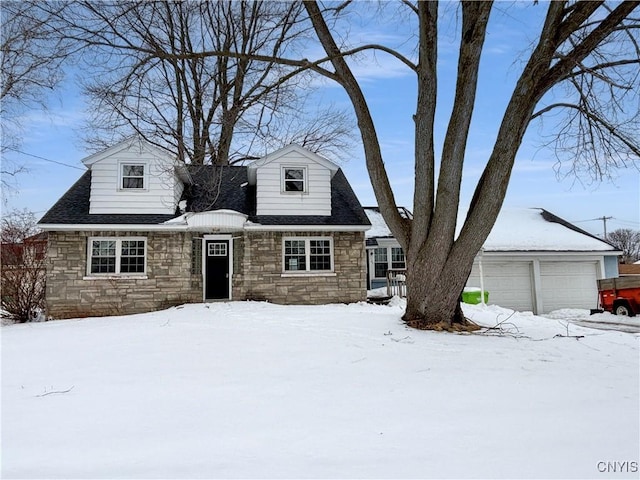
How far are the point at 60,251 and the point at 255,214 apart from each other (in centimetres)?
575

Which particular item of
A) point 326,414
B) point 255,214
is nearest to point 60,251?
point 255,214

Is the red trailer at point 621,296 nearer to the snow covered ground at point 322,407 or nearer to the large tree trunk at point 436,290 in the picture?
the snow covered ground at point 322,407

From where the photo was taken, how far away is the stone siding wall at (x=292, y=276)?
1309 centimetres

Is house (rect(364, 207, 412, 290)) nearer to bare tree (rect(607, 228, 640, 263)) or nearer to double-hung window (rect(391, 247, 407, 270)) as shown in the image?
double-hung window (rect(391, 247, 407, 270))

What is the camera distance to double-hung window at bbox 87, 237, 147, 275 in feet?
41.2

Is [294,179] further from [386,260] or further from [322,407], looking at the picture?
[322,407]

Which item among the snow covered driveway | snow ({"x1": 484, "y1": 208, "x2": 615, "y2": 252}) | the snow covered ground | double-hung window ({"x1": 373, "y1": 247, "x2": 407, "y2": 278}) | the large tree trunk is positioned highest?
snow ({"x1": 484, "y1": 208, "x2": 615, "y2": 252})

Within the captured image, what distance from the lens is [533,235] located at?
1778cm

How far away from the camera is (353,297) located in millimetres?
13547

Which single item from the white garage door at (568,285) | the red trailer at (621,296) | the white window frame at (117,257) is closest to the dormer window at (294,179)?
the white window frame at (117,257)

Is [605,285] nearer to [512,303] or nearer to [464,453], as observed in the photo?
[512,303]

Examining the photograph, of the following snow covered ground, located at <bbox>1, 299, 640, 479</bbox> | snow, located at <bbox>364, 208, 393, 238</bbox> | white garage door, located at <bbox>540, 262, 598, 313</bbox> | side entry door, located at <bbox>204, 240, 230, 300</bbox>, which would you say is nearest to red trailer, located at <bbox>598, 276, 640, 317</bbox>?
white garage door, located at <bbox>540, 262, 598, 313</bbox>

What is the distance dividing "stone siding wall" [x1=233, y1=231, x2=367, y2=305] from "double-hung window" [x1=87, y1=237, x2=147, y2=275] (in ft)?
9.51

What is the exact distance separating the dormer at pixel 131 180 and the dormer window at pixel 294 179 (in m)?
3.43
